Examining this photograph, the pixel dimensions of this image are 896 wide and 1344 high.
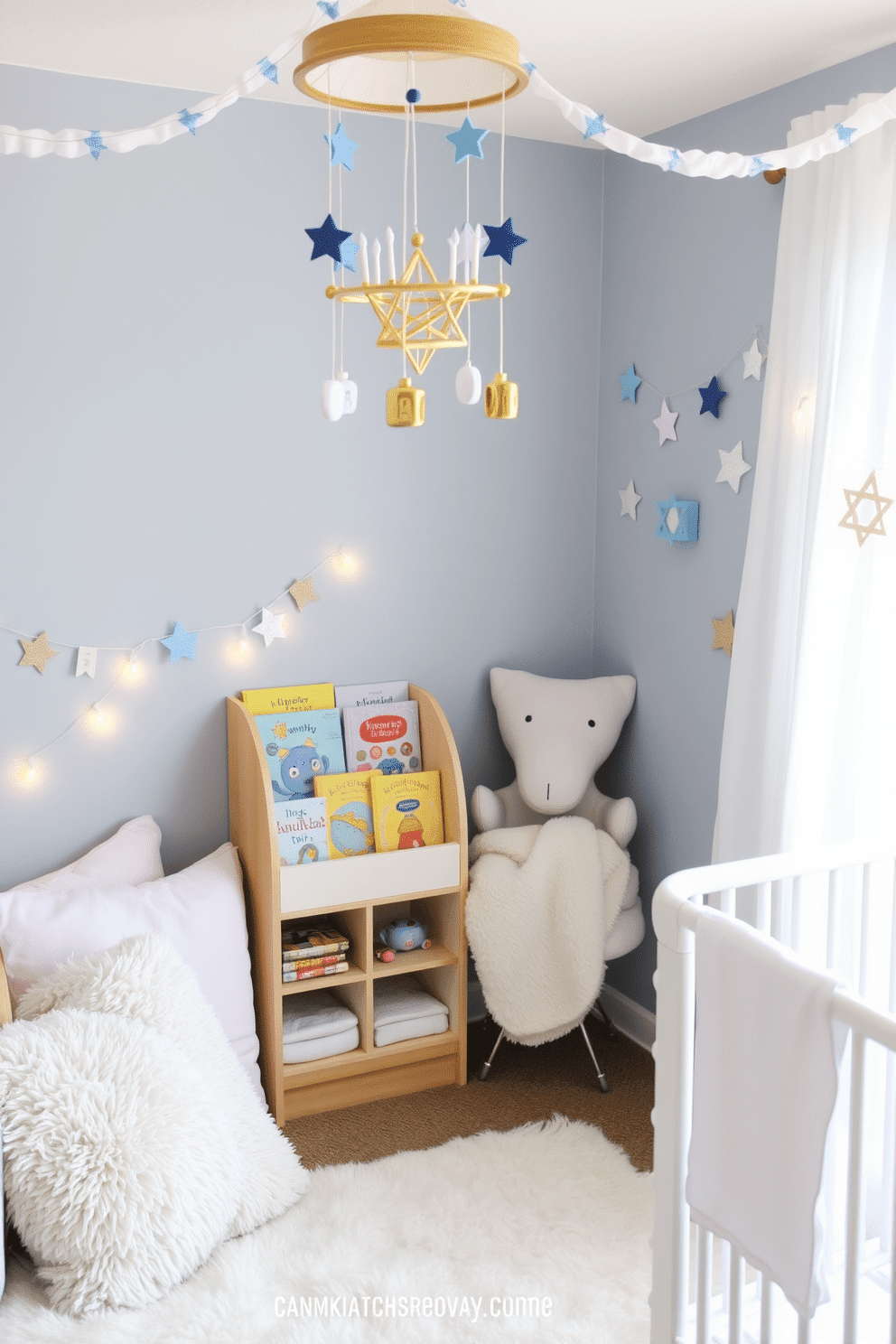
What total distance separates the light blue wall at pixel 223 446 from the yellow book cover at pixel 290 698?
4cm

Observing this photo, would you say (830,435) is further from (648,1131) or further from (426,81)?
(648,1131)

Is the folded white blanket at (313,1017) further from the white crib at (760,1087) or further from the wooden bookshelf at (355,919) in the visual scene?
the white crib at (760,1087)

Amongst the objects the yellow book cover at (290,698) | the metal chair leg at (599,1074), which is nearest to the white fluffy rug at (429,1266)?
the metal chair leg at (599,1074)

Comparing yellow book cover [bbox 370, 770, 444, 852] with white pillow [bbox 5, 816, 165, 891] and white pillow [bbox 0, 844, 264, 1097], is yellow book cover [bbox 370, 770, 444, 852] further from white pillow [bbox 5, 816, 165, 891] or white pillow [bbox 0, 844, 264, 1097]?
white pillow [bbox 5, 816, 165, 891]

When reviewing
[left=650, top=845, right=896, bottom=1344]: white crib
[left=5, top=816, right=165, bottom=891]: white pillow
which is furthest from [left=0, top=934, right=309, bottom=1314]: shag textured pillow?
[left=650, top=845, right=896, bottom=1344]: white crib

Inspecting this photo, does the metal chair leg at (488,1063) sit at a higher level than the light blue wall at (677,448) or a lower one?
lower

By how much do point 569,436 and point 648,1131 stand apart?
1745 mm

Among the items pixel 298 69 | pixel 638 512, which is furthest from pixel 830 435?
pixel 298 69

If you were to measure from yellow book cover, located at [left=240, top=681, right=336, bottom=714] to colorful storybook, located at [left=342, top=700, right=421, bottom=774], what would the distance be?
0.06 metres

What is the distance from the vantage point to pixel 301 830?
2596 mm

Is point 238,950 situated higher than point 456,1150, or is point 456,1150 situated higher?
point 238,950

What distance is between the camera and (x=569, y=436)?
3.02 metres

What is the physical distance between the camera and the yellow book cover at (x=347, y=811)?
265cm

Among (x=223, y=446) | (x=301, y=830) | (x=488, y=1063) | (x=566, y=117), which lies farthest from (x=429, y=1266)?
(x=566, y=117)
